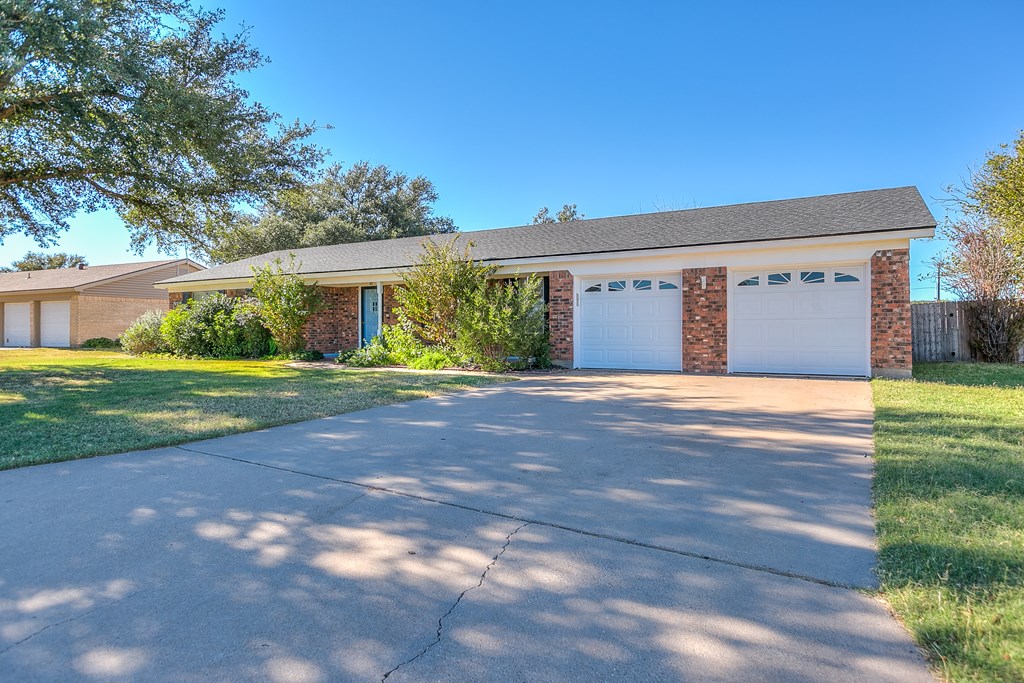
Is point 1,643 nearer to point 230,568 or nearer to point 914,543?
point 230,568

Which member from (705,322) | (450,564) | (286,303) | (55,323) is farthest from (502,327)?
(55,323)

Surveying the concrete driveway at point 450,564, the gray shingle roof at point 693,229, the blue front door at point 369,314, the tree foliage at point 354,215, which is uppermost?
the tree foliage at point 354,215

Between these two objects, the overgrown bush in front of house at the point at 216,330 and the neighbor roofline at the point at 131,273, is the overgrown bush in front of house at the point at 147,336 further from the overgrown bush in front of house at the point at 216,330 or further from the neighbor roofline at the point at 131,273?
the neighbor roofline at the point at 131,273

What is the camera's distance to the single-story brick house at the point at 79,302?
2547 centimetres

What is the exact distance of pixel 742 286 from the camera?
1158 centimetres

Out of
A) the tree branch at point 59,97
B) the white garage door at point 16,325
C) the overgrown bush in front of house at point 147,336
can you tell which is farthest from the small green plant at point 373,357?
the white garage door at point 16,325

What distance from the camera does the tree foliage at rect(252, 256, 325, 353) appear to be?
15.9 metres

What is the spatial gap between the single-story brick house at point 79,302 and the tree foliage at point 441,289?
2070 cm

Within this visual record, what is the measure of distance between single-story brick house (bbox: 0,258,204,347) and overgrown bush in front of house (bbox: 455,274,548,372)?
73.5ft

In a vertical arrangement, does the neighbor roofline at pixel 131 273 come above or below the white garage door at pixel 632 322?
above

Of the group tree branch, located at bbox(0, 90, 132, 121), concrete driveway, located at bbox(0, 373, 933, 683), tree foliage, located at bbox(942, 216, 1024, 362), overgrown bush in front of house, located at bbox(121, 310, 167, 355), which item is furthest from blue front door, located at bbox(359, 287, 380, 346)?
tree foliage, located at bbox(942, 216, 1024, 362)

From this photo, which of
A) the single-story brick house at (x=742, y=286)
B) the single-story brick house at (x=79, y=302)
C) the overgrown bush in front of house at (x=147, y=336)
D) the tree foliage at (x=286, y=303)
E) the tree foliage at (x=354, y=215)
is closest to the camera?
the single-story brick house at (x=742, y=286)

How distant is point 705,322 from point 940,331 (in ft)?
22.9

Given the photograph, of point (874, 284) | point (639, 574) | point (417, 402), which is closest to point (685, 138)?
point (874, 284)
